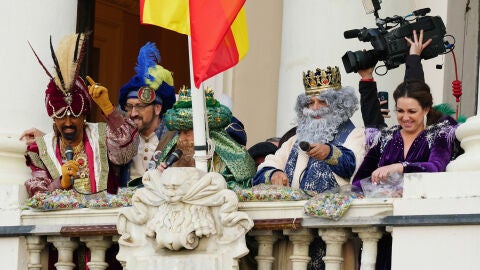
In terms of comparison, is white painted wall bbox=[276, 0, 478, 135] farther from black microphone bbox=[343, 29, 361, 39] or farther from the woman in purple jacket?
the woman in purple jacket

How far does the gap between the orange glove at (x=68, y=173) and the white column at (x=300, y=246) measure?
204 cm

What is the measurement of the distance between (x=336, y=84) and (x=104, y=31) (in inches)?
293

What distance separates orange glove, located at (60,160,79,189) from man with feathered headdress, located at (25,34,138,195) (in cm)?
11

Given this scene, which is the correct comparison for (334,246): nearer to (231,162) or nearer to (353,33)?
(231,162)

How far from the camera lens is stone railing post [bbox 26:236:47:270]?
53.3 ft

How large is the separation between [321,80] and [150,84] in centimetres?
158

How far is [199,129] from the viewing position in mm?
15664

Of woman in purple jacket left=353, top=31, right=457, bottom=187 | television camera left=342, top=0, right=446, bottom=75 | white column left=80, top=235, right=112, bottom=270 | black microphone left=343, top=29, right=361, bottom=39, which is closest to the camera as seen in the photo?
woman in purple jacket left=353, top=31, right=457, bottom=187

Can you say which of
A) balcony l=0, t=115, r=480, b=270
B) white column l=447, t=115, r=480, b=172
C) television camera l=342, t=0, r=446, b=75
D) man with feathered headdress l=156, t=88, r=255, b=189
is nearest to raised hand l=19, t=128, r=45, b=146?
balcony l=0, t=115, r=480, b=270

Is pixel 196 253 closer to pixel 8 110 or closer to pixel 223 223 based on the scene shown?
pixel 223 223

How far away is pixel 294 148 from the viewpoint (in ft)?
53.1

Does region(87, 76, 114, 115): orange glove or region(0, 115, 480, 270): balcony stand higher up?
region(87, 76, 114, 115): orange glove

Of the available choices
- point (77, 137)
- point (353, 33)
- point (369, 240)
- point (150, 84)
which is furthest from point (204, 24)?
point (369, 240)

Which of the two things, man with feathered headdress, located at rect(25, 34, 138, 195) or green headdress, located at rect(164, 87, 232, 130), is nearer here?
green headdress, located at rect(164, 87, 232, 130)
